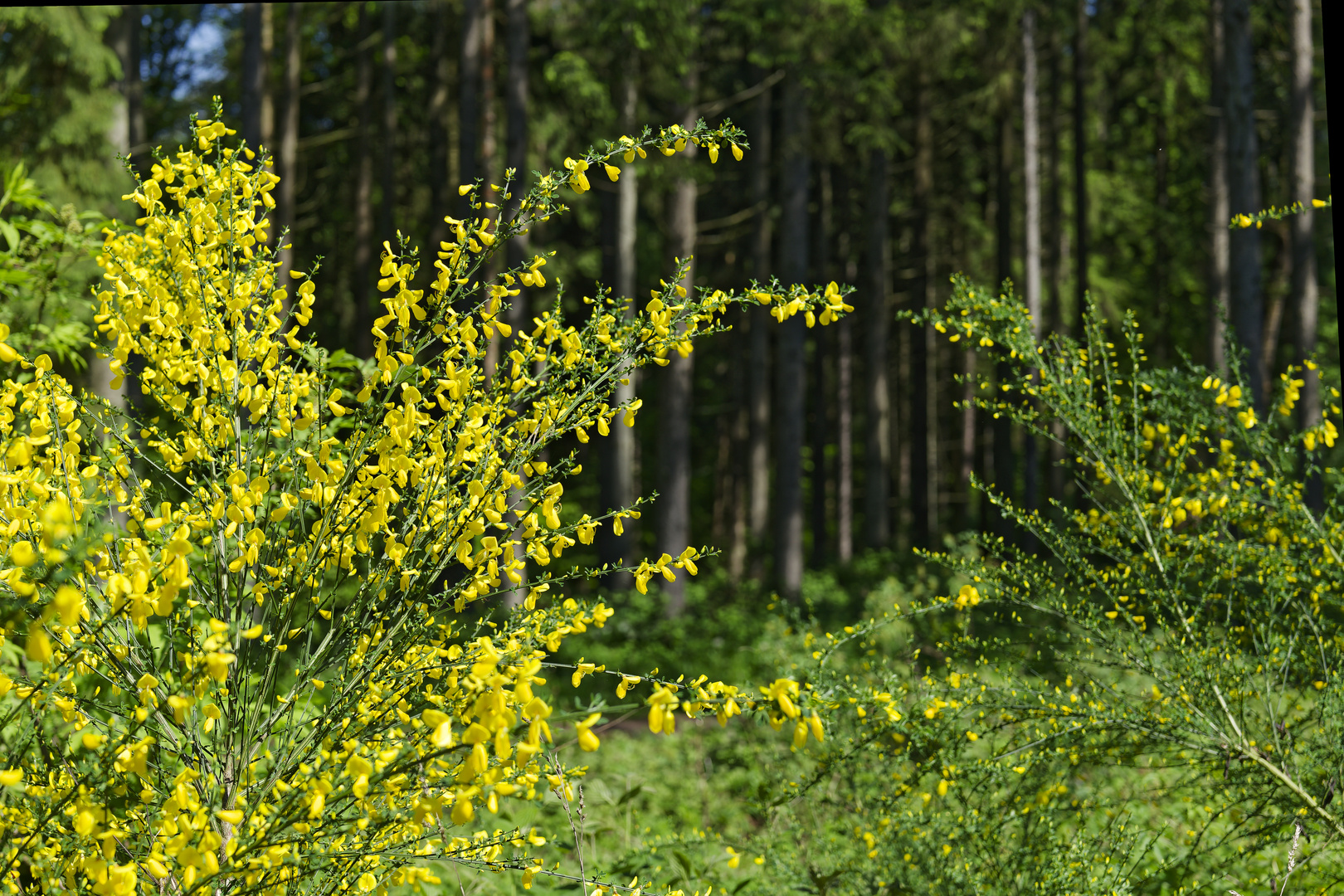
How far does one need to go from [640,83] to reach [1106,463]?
29.6ft

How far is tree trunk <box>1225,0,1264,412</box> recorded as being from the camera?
8250 millimetres

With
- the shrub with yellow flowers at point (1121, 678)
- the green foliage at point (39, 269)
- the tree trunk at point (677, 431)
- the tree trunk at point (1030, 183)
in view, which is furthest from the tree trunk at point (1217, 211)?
the green foliage at point (39, 269)

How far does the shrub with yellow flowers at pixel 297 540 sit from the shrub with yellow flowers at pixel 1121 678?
937 mm

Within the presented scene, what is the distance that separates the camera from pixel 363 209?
1393cm

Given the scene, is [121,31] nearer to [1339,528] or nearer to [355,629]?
[355,629]

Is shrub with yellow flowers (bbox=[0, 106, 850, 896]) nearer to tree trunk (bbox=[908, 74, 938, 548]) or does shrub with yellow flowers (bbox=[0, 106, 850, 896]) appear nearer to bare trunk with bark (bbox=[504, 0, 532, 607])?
bare trunk with bark (bbox=[504, 0, 532, 607])

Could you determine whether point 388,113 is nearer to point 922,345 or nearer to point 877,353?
point 877,353

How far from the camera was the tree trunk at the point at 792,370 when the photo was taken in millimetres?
11766

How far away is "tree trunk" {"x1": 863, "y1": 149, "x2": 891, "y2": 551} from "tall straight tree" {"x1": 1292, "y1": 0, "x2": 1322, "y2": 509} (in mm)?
5775

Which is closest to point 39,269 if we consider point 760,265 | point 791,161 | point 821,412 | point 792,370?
point 792,370

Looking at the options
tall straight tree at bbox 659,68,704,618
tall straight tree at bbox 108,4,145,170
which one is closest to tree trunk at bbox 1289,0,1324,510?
tall straight tree at bbox 659,68,704,618

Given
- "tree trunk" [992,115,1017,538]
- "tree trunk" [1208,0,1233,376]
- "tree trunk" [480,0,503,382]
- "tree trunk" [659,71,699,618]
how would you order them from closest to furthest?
"tree trunk" [480,0,503,382]
"tree trunk" [659,71,699,618]
"tree trunk" [1208,0,1233,376]
"tree trunk" [992,115,1017,538]

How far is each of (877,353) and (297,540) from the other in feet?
44.4

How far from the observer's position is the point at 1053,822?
3.22 meters
